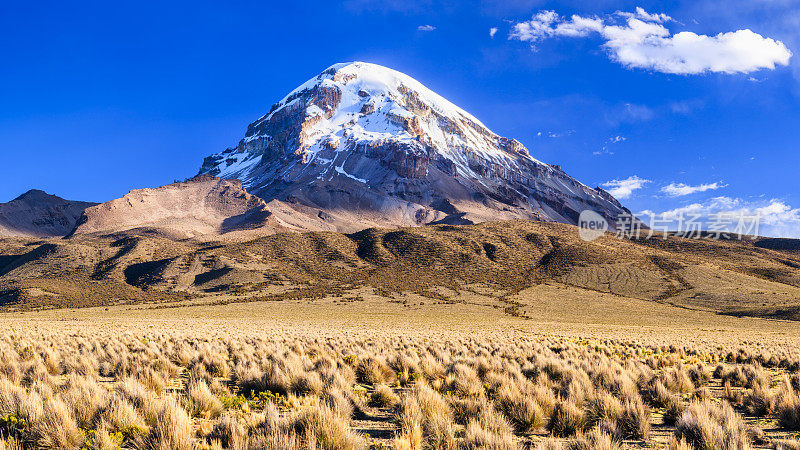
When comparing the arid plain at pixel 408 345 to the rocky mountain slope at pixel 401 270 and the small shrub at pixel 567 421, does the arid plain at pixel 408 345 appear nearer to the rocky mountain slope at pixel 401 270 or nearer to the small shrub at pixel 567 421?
the small shrub at pixel 567 421

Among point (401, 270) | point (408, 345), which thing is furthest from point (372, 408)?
point (401, 270)

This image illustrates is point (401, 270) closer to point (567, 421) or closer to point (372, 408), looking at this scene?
point (372, 408)

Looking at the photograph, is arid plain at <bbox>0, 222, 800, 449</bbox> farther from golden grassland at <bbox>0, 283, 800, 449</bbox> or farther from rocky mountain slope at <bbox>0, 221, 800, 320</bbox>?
rocky mountain slope at <bbox>0, 221, 800, 320</bbox>

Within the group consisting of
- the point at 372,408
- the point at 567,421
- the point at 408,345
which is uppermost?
the point at 567,421

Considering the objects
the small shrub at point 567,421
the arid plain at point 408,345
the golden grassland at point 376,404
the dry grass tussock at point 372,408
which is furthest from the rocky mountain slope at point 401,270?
the small shrub at point 567,421

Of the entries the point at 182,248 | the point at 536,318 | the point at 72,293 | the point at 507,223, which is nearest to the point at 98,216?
the point at 182,248

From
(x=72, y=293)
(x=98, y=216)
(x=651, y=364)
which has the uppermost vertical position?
(x=98, y=216)

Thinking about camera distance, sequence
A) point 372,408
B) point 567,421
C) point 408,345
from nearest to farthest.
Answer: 1. point 567,421
2. point 372,408
3. point 408,345

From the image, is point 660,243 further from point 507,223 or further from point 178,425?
point 178,425

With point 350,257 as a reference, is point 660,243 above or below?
above

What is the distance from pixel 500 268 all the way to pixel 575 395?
82726 millimetres

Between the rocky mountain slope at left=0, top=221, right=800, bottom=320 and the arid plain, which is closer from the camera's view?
the arid plain

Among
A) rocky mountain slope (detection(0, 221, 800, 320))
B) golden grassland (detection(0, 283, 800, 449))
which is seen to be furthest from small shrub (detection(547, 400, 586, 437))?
rocky mountain slope (detection(0, 221, 800, 320))

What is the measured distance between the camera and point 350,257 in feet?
315
